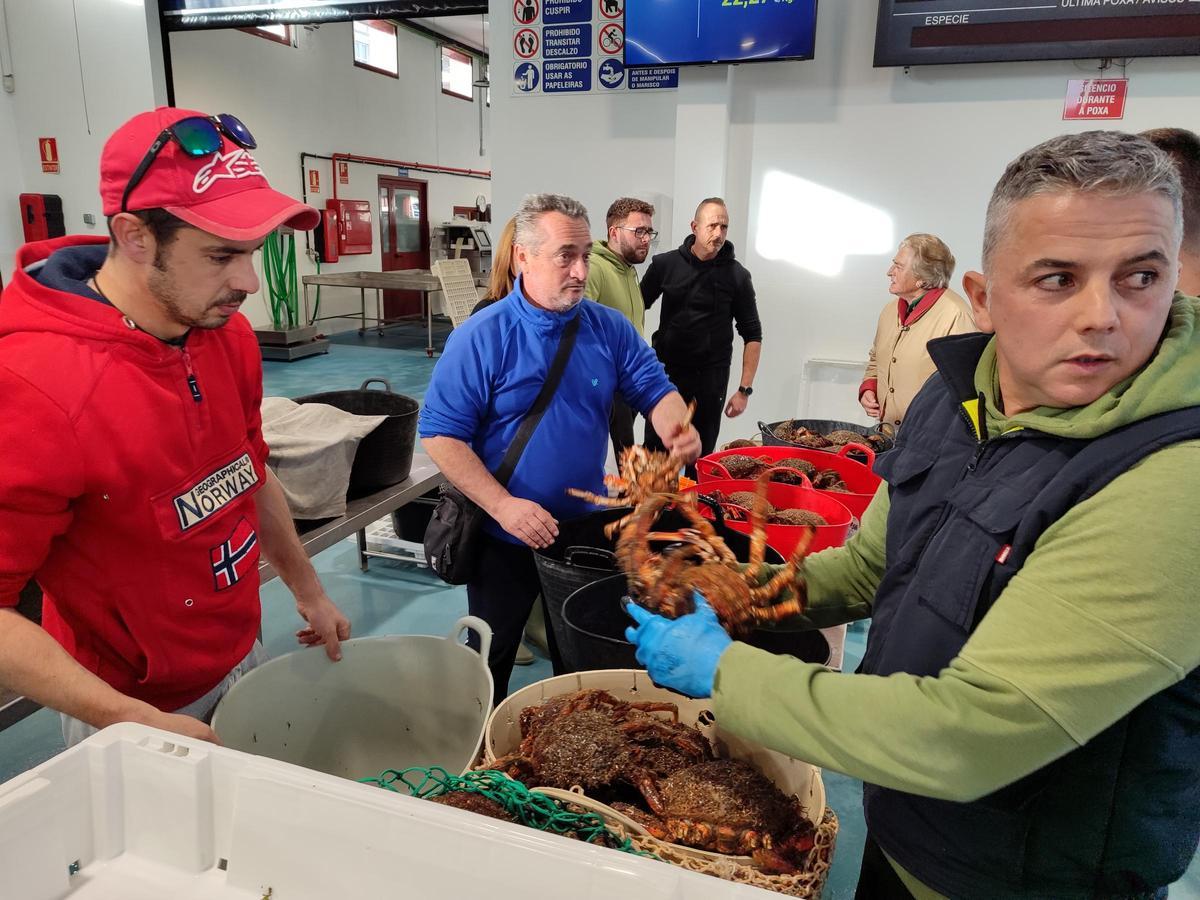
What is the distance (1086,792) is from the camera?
2.86ft

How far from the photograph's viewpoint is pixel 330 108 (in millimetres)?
10969

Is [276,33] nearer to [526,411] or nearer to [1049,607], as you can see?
[526,411]

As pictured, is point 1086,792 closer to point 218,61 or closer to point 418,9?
point 418,9

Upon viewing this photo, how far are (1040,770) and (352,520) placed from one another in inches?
95.7

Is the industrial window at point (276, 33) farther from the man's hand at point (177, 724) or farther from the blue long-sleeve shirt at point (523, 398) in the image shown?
the man's hand at point (177, 724)

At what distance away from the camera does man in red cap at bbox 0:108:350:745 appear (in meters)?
1.11

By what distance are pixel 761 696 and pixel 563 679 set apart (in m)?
0.71

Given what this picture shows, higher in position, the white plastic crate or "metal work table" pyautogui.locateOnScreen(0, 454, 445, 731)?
the white plastic crate

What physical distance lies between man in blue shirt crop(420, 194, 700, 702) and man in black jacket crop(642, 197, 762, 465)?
2317 mm

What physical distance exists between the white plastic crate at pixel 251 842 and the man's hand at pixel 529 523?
1171 mm

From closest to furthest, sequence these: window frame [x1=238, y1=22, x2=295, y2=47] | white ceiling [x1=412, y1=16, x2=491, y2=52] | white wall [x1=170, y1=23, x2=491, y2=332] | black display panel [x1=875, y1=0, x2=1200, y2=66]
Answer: black display panel [x1=875, y1=0, x2=1200, y2=66] < white wall [x1=170, y1=23, x2=491, y2=332] < window frame [x1=238, y1=22, x2=295, y2=47] < white ceiling [x1=412, y1=16, x2=491, y2=52]

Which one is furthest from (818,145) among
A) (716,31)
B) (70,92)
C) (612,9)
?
(70,92)

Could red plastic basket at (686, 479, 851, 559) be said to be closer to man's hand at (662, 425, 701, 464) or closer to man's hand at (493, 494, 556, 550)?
man's hand at (662, 425, 701, 464)

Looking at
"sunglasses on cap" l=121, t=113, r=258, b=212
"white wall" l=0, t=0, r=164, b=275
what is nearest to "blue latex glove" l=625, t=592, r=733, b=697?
"sunglasses on cap" l=121, t=113, r=258, b=212
